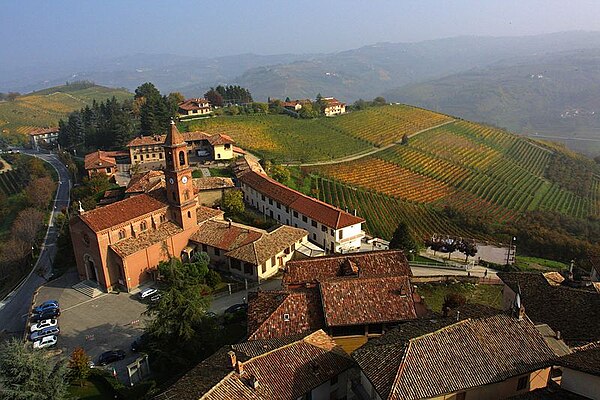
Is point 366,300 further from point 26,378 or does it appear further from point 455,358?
point 26,378

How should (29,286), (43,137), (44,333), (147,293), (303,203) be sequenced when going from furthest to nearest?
(43,137)
(303,203)
(29,286)
(147,293)
(44,333)

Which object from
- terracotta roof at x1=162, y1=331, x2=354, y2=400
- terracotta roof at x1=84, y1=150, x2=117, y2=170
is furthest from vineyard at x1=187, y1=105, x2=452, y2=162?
terracotta roof at x1=162, y1=331, x2=354, y2=400

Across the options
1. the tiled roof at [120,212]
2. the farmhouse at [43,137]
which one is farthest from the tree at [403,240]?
the farmhouse at [43,137]

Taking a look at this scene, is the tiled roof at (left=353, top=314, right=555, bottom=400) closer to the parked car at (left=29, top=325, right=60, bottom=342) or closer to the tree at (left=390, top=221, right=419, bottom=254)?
the tree at (left=390, top=221, right=419, bottom=254)

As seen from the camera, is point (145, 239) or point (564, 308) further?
point (145, 239)

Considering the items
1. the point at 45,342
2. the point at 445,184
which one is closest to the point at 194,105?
the point at 445,184

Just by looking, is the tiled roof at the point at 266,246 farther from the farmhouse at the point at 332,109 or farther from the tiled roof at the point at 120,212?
the farmhouse at the point at 332,109
